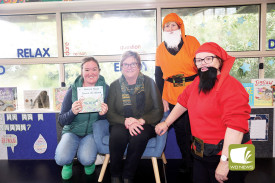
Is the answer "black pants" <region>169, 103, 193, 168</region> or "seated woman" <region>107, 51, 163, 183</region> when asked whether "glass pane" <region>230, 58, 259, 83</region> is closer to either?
"black pants" <region>169, 103, 193, 168</region>

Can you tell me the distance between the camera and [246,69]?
10.0 ft

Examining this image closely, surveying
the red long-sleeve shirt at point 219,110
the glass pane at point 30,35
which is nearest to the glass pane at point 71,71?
the glass pane at point 30,35

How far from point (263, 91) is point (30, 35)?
10.6 ft

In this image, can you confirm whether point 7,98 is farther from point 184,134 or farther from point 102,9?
point 184,134

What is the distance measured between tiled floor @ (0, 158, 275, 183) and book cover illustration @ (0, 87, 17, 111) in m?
0.71

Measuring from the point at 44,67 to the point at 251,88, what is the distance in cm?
282

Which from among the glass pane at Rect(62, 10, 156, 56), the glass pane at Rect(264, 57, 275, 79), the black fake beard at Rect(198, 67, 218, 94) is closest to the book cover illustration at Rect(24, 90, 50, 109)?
the glass pane at Rect(62, 10, 156, 56)

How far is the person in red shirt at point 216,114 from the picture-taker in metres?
1.24

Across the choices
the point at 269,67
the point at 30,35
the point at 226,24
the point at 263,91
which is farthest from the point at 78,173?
the point at 269,67

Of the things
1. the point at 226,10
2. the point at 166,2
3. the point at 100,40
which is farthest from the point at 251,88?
the point at 100,40

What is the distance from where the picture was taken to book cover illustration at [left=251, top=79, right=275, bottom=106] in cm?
280

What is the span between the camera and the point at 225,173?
49.4 inches

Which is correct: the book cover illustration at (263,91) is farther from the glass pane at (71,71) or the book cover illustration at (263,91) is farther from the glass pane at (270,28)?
the glass pane at (71,71)

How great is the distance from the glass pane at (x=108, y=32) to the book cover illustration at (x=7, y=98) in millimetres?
886
